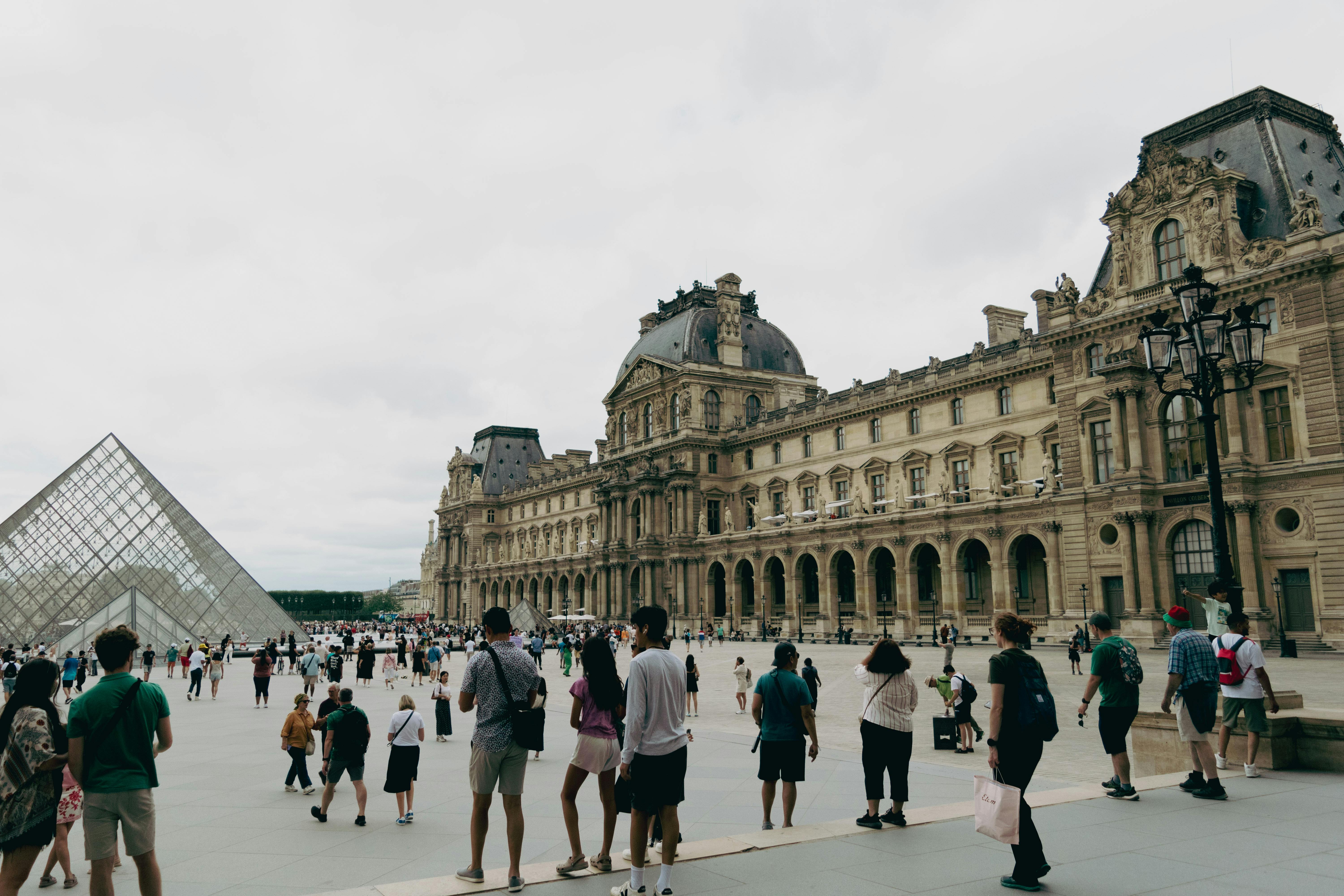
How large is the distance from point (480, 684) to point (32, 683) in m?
2.84

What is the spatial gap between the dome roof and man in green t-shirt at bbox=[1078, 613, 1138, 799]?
60524 millimetres

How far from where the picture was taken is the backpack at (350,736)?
9.92 meters

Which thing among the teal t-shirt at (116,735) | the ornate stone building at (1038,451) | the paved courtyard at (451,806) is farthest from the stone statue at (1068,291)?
the teal t-shirt at (116,735)

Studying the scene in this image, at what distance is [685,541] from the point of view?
65.6 meters

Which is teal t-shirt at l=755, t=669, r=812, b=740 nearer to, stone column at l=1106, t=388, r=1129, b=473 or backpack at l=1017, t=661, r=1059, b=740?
backpack at l=1017, t=661, r=1059, b=740

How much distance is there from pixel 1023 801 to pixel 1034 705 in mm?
691

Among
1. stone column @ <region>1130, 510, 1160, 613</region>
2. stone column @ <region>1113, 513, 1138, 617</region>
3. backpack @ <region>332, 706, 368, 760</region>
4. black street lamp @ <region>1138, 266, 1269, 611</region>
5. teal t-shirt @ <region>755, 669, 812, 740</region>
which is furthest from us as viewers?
stone column @ <region>1113, 513, 1138, 617</region>

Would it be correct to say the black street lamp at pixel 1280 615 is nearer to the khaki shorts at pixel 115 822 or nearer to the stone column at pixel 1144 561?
the stone column at pixel 1144 561

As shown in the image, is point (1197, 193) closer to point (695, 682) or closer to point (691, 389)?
point (695, 682)

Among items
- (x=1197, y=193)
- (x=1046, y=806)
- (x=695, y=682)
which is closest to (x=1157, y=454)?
(x=1197, y=193)

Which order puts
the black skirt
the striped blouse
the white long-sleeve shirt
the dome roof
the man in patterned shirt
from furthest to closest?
1. the dome roof
2. the black skirt
3. the man in patterned shirt
4. the striped blouse
5. the white long-sleeve shirt

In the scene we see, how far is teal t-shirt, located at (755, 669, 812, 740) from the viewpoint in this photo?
8.30 meters

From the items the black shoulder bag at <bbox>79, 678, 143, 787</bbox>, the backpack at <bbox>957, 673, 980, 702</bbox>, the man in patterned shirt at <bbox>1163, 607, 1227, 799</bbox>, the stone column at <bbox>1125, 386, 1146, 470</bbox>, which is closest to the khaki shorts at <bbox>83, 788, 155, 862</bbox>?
the black shoulder bag at <bbox>79, 678, 143, 787</bbox>

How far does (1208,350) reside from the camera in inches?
504
